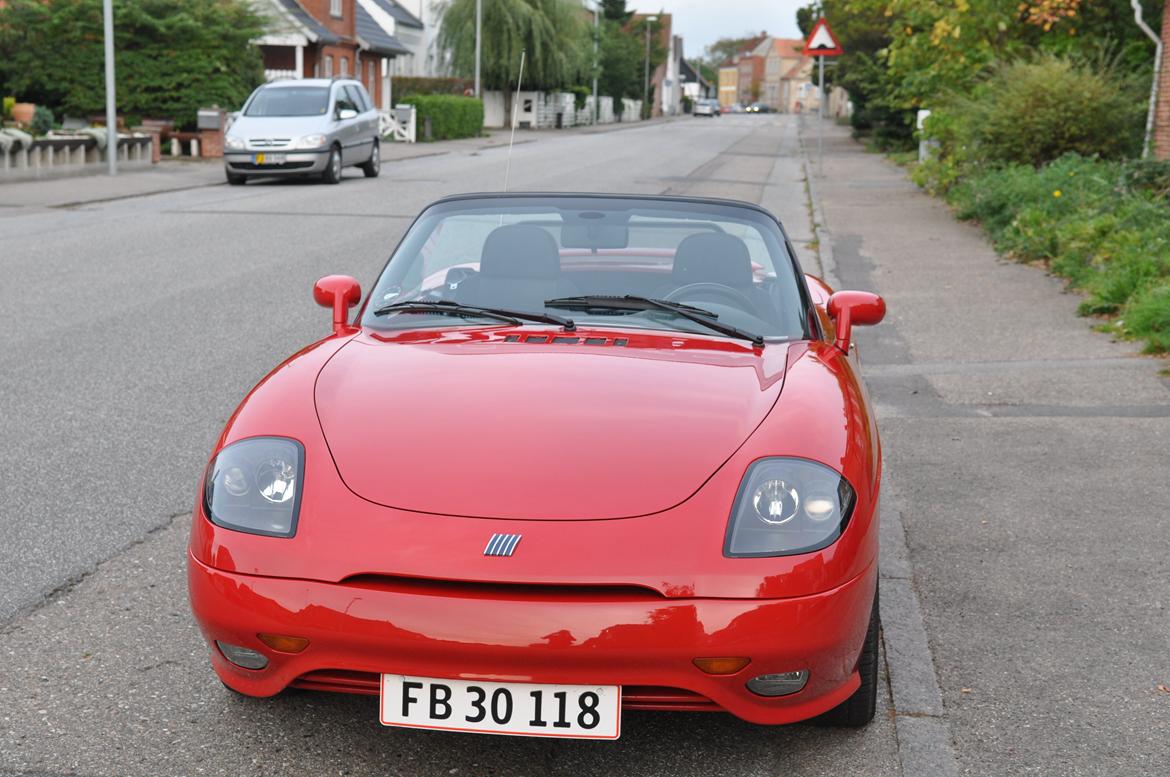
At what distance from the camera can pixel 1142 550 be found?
5105 mm

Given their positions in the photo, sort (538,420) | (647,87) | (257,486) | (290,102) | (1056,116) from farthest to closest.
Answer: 1. (647,87)
2. (290,102)
3. (1056,116)
4. (538,420)
5. (257,486)

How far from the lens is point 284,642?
10.1 ft

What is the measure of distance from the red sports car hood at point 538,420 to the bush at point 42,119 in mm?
26648

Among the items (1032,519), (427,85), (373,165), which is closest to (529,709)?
(1032,519)

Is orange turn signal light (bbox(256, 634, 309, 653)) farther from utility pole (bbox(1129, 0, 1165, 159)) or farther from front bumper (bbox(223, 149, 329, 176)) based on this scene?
front bumper (bbox(223, 149, 329, 176))

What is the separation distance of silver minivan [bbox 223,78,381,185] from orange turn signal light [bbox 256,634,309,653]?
71.3ft

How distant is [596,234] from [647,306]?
→ 1.94ft

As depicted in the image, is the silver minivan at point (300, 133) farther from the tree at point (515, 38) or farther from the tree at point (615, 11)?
the tree at point (615, 11)

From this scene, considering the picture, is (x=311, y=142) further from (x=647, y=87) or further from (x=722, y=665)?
(x=647, y=87)

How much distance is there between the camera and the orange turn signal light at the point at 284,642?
304 centimetres

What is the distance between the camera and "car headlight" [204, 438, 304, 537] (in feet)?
10.5

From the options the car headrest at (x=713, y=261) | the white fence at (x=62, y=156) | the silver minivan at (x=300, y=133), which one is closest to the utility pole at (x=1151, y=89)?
the silver minivan at (x=300, y=133)

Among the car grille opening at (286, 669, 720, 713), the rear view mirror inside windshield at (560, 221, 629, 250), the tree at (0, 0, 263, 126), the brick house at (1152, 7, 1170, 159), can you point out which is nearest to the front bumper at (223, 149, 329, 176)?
the tree at (0, 0, 263, 126)

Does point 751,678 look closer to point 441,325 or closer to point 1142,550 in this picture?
point 441,325
